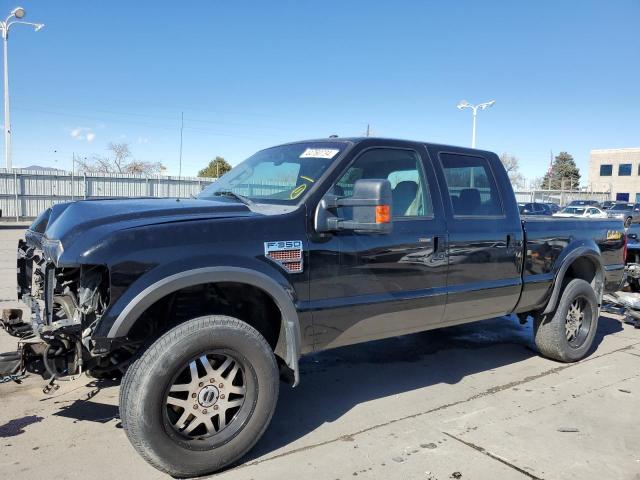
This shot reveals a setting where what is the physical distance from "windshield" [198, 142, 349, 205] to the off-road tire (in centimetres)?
293

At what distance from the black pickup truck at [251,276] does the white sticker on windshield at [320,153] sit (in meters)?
0.01

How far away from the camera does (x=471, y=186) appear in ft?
14.8

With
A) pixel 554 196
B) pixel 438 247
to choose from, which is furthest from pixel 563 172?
pixel 438 247

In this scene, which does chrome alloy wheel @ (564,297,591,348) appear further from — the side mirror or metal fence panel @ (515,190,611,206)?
metal fence panel @ (515,190,611,206)

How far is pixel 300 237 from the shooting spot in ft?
10.8

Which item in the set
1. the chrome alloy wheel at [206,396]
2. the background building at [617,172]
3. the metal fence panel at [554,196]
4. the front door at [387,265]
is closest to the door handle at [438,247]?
the front door at [387,265]

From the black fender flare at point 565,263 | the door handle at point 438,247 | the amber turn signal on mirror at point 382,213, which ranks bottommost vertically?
the black fender flare at point 565,263

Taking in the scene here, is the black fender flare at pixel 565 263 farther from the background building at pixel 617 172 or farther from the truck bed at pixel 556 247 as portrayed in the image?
the background building at pixel 617 172

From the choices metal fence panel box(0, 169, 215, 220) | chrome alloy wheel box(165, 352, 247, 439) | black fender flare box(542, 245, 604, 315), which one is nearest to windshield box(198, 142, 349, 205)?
chrome alloy wheel box(165, 352, 247, 439)

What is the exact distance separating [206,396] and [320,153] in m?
1.83

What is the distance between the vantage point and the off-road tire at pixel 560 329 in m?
5.21

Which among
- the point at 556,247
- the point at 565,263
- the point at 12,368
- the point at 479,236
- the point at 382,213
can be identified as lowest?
the point at 12,368

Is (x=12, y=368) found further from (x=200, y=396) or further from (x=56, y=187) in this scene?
(x=56, y=187)

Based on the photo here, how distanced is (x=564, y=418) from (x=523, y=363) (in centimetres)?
144
